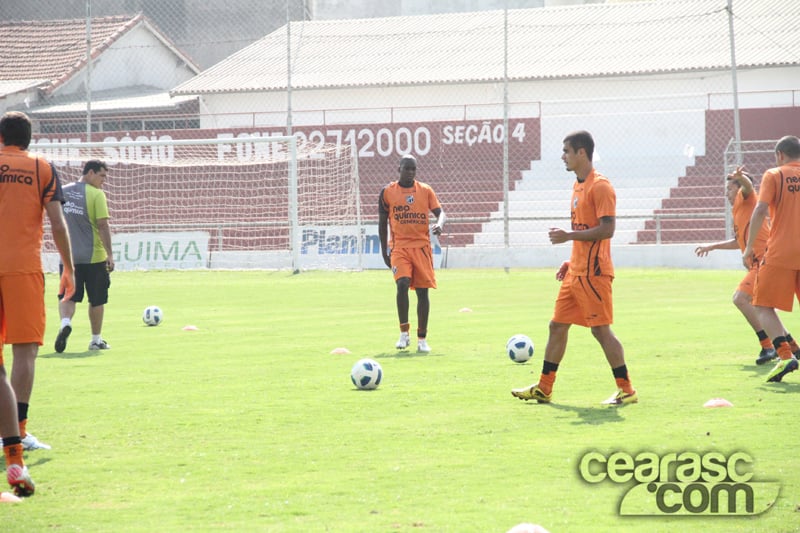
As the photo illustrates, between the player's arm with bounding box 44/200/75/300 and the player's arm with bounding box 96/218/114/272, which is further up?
the player's arm with bounding box 44/200/75/300

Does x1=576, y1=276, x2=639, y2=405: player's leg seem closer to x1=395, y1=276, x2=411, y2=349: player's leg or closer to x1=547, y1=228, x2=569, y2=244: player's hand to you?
x1=547, y1=228, x2=569, y2=244: player's hand

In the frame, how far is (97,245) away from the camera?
535 inches

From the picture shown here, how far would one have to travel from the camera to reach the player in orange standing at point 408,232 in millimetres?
13031

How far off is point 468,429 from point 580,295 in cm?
160

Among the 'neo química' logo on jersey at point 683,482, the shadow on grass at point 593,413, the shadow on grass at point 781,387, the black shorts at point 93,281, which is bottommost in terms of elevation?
the shadow on grass at point 781,387

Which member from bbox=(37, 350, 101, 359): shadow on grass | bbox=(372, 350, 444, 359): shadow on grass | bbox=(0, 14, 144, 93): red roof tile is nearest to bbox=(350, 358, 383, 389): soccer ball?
bbox=(372, 350, 444, 359): shadow on grass

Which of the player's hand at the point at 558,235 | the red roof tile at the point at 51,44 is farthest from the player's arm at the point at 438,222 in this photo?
the red roof tile at the point at 51,44

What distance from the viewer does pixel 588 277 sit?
28.9 feet

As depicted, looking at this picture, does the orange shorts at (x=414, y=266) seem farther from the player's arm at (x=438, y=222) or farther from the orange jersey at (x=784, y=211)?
the orange jersey at (x=784, y=211)

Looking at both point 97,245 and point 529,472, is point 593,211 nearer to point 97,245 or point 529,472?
point 529,472

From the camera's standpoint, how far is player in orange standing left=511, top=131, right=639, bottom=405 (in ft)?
28.6

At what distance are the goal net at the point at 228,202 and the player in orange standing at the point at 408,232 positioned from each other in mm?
14343

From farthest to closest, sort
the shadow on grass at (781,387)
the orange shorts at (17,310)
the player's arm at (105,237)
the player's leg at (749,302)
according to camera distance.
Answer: the player's arm at (105,237)
the player's leg at (749,302)
the shadow on grass at (781,387)
the orange shorts at (17,310)

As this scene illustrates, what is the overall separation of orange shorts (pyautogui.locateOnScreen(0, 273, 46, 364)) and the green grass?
2.73ft
